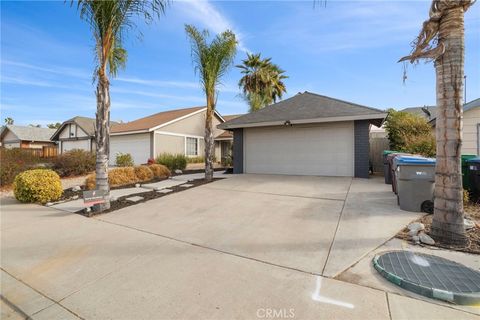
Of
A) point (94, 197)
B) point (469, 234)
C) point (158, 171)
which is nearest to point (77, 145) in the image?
point (158, 171)

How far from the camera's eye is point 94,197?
243 inches

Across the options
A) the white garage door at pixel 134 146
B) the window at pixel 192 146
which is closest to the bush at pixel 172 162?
the white garage door at pixel 134 146

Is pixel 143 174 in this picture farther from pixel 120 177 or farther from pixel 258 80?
pixel 258 80

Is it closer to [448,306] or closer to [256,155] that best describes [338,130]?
[256,155]

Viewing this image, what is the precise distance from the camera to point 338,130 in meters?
10.8

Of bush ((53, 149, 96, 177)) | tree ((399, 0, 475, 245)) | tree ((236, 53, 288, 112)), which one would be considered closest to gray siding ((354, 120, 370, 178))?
tree ((399, 0, 475, 245))

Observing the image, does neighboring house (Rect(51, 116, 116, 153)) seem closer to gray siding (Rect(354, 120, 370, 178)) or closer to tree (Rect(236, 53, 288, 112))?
tree (Rect(236, 53, 288, 112))

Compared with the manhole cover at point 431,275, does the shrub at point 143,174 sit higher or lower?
higher

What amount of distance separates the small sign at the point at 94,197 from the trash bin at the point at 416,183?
7095 mm

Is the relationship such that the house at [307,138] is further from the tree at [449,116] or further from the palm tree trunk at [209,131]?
the tree at [449,116]

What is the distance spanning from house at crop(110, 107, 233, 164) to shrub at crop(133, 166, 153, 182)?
6432mm

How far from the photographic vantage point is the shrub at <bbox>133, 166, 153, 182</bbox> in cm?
1112

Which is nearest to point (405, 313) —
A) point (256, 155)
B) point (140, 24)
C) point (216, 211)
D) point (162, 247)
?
point (162, 247)

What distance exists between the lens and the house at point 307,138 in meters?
10.3
